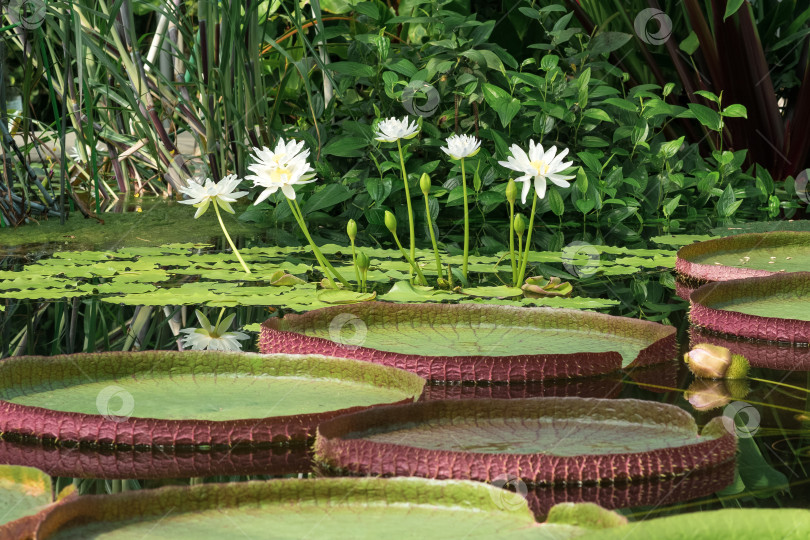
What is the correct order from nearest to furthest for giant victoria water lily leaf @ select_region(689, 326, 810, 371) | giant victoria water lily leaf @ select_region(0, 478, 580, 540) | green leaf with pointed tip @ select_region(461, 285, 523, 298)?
giant victoria water lily leaf @ select_region(0, 478, 580, 540)
giant victoria water lily leaf @ select_region(689, 326, 810, 371)
green leaf with pointed tip @ select_region(461, 285, 523, 298)

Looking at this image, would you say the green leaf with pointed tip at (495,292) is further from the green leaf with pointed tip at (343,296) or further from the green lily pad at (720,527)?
the green lily pad at (720,527)

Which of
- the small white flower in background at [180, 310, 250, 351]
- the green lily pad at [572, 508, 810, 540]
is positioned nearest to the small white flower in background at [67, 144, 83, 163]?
the small white flower in background at [180, 310, 250, 351]

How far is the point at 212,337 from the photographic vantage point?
2096 millimetres

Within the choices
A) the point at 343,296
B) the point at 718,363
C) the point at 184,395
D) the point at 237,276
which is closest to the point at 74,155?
the point at 237,276

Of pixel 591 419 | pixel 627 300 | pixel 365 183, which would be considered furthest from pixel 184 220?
pixel 591 419

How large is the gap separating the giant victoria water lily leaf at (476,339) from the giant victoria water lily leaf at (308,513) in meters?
0.69

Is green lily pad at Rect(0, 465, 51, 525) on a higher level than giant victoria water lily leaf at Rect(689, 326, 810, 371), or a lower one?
lower

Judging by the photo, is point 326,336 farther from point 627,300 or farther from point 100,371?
point 627,300

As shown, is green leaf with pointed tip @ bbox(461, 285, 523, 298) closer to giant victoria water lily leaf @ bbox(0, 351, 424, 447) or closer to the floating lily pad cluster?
the floating lily pad cluster

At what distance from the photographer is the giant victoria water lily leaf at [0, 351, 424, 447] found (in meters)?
1.42

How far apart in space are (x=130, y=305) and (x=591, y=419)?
1.37 m

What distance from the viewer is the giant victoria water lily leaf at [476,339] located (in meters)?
1.80

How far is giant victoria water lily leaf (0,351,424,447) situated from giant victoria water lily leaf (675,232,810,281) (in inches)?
53.5

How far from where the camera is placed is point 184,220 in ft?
13.4
